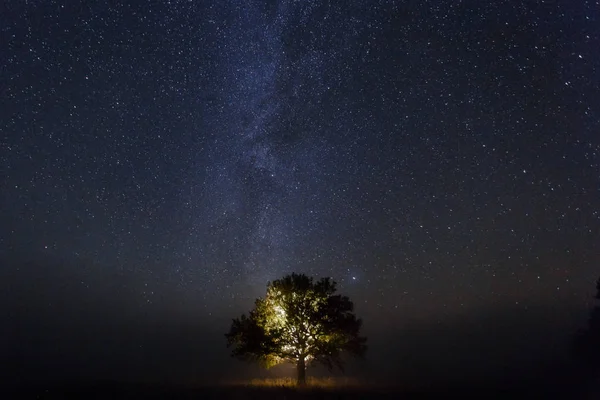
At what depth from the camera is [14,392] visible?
30953mm

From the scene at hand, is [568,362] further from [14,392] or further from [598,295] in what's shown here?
[14,392]

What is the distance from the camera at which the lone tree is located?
37.0m

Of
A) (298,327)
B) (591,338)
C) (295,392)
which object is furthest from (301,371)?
(591,338)

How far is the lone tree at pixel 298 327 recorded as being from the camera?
37000mm

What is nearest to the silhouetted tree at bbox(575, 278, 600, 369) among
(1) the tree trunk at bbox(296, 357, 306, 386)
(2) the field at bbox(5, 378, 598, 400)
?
(2) the field at bbox(5, 378, 598, 400)

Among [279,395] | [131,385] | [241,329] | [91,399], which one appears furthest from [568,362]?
[91,399]

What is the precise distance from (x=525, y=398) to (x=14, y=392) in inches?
1127

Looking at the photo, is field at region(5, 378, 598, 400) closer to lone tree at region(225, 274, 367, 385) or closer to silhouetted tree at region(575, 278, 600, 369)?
lone tree at region(225, 274, 367, 385)

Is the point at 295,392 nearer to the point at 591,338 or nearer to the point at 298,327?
the point at 298,327

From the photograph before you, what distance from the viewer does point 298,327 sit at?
122 feet

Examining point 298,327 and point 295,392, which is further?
point 298,327

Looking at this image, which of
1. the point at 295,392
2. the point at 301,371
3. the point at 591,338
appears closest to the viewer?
the point at 295,392

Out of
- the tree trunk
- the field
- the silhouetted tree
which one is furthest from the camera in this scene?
the silhouetted tree

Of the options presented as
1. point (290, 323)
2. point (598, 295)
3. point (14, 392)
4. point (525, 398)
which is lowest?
point (525, 398)
